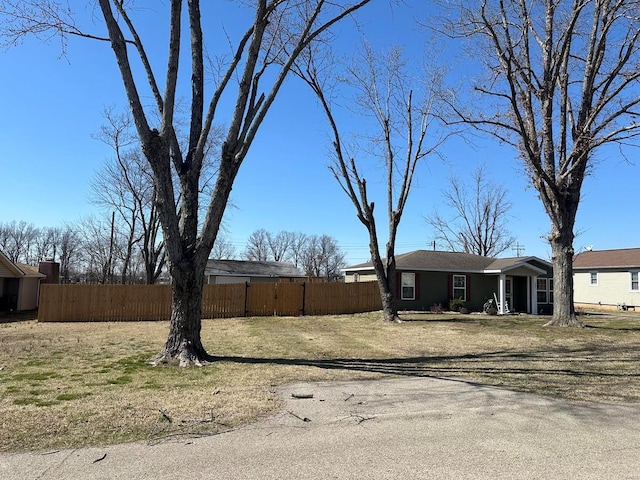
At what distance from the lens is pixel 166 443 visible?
412cm

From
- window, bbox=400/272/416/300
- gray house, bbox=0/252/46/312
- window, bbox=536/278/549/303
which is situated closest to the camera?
gray house, bbox=0/252/46/312

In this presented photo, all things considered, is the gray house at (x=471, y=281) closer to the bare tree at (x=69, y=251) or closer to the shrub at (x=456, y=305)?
the shrub at (x=456, y=305)

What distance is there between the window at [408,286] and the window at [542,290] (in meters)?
7.32

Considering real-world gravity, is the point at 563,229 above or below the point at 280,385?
above

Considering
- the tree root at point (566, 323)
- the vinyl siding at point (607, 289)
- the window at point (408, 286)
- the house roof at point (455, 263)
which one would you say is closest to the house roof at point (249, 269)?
the house roof at point (455, 263)

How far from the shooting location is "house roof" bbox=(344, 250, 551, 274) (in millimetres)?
22938

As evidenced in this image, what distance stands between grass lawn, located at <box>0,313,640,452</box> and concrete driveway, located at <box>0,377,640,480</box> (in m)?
0.43

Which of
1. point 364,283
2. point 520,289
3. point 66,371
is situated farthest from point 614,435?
point 520,289

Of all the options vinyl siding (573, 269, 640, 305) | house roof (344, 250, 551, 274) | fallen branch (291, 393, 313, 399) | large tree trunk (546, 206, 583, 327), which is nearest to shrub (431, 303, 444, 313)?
house roof (344, 250, 551, 274)

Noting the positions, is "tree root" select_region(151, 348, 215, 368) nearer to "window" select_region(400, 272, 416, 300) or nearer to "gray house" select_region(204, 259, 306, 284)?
"window" select_region(400, 272, 416, 300)

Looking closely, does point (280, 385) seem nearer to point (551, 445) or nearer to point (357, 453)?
point (357, 453)

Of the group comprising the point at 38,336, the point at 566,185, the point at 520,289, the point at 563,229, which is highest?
the point at 566,185

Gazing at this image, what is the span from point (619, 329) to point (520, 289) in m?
10.1

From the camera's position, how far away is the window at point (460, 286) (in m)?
23.8
